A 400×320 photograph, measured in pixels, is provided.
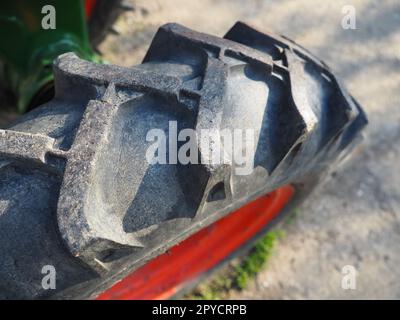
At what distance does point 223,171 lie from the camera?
2.66 ft

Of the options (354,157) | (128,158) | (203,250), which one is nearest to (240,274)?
(203,250)

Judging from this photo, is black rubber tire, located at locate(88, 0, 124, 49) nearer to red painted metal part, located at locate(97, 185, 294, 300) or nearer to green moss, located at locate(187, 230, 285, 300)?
red painted metal part, located at locate(97, 185, 294, 300)

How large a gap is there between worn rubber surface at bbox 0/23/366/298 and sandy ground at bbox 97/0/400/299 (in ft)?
2.36

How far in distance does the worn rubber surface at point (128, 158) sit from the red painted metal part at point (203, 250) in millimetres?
422

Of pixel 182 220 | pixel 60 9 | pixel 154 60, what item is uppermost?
pixel 60 9

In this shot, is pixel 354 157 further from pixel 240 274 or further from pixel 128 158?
pixel 128 158

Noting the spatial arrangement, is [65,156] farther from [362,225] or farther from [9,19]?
[362,225]

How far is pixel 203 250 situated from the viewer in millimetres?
1483

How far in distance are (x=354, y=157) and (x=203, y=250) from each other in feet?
2.27

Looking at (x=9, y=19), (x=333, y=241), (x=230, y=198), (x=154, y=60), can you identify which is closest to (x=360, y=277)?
(x=333, y=241)

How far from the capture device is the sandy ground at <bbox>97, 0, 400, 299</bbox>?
1.61 meters

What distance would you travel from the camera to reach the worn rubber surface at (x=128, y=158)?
2.52 feet

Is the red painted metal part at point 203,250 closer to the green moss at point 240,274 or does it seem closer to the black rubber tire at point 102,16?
the green moss at point 240,274
